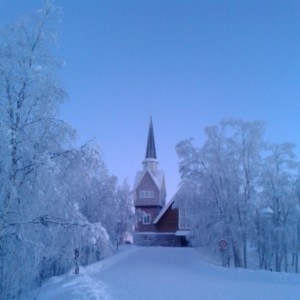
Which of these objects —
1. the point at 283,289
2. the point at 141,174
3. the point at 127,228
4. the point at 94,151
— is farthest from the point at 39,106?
the point at 141,174

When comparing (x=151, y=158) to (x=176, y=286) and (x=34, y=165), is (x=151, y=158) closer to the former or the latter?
(x=176, y=286)

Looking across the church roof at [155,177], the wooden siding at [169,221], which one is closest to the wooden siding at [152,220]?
the wooden siding at [169,221]

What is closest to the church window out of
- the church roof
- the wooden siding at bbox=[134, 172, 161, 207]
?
the wooden siding at bbox=[134, 172, 161, 207]

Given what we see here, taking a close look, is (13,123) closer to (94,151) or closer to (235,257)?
(94,151)

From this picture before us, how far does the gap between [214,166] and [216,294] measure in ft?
45.0

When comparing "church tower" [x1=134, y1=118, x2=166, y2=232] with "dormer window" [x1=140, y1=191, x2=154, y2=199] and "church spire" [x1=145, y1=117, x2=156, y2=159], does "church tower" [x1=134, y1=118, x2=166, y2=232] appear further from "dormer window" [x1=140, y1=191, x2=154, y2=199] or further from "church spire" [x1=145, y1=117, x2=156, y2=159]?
"church spire" [x1=145, y1=117, x2=156, y2=159]

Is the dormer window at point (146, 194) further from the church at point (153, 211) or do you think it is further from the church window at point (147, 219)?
the church window at point (147, 219)

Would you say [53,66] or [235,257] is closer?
[53,66]

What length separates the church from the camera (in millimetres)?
45656

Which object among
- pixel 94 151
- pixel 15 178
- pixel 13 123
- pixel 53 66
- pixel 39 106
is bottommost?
pixel 15 178

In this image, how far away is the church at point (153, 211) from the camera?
4566 cm

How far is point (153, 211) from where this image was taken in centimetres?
5019

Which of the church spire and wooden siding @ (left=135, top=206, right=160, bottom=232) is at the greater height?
the church spire

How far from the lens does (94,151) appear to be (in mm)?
10070
